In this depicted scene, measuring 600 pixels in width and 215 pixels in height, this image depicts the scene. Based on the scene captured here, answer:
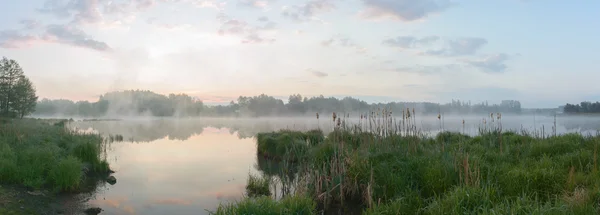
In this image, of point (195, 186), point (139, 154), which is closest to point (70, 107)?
point (139, 154)

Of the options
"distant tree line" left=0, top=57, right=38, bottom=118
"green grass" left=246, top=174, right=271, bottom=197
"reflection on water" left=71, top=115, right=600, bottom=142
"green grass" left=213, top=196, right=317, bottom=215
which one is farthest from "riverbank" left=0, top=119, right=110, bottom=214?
"distant tree line" left=0, top=57, right=38, bottom=118

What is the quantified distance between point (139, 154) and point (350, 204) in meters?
18.4

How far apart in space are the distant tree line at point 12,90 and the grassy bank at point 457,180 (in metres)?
63.3

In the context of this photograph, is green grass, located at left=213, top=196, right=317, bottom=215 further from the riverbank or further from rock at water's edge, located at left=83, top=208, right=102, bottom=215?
the riverbank

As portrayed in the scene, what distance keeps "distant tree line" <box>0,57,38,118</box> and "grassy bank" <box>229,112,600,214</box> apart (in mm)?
63260

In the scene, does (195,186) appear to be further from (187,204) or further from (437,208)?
(437,208)

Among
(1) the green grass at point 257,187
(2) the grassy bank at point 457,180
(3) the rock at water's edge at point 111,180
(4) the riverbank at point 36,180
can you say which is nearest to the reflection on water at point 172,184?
(3) the rock at water's edge at point 111,180

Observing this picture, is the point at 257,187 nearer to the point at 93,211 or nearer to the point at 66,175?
the point at 93,211

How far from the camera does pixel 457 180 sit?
25.4 feet

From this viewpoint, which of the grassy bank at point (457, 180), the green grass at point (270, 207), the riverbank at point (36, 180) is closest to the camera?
the grassy bank at point (457, 180)

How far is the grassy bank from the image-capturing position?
6062 mm

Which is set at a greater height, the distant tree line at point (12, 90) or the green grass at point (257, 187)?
the distant tree line at point (12, 90)

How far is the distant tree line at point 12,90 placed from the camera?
54.7m

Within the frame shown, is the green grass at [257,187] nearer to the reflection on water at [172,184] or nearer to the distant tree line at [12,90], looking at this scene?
the reflection on water at [172,184]
